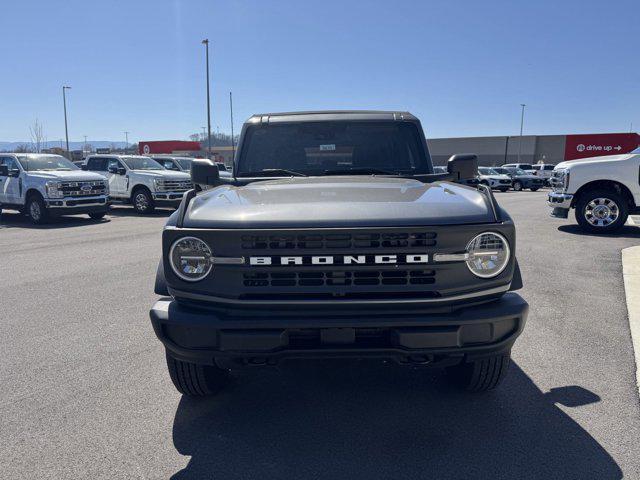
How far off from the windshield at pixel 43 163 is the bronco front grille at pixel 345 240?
561 inches

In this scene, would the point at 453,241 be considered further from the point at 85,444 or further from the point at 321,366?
the point at 85,444

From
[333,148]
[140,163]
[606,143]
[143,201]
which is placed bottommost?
[143,201]

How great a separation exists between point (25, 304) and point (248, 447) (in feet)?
13.8

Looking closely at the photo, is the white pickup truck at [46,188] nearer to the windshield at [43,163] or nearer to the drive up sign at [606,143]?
the windshield at [43,163]

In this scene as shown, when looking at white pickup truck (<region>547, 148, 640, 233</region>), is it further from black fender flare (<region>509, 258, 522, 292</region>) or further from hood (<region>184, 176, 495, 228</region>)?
black fender flare (<region>509, 258, 522, 292</region>)

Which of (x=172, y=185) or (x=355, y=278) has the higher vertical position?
(x=355, y=278)

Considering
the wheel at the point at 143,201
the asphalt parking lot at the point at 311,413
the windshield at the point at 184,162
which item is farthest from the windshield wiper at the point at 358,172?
the windshield at the point at 184,162

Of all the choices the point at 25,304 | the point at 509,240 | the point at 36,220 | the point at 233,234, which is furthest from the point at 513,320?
the point at 36,220

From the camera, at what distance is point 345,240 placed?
2.67 meters

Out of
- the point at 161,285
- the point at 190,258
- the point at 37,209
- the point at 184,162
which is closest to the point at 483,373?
the point at 190,258

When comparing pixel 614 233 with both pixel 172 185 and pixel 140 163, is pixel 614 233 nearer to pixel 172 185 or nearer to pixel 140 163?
pixel 172 185

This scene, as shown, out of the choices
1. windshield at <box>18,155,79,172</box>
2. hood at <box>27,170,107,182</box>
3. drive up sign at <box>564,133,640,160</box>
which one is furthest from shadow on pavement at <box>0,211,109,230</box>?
drive up sign at <box>564,133,640,160</box>

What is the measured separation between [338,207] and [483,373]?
145cm

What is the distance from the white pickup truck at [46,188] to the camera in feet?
45.5
